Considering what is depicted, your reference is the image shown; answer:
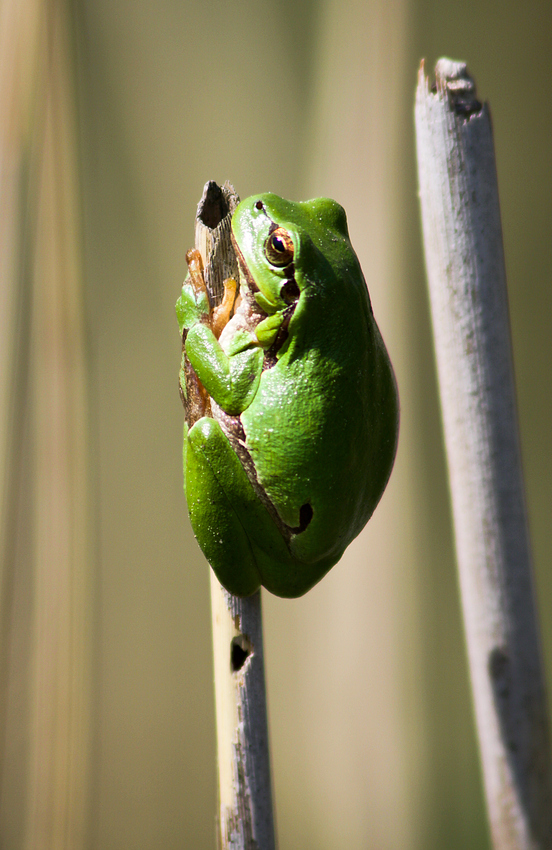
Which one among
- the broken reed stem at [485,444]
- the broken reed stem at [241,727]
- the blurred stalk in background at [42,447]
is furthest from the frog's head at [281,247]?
the blurred stalk in background at [42,447]

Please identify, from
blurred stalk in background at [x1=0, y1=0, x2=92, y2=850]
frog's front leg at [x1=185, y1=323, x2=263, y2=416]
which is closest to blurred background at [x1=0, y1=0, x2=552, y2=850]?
blurred stalk in background at [x1=0, y1=0, x2=92, y2=850]

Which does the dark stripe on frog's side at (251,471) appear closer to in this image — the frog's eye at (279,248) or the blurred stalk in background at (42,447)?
the frog's eye at (279,248)

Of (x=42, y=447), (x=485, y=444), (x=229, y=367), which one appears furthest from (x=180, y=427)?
(x=485, y=444)

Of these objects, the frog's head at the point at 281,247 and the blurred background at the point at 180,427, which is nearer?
the frog's head at the point at 281,247

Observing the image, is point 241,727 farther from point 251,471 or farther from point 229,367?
point 229,367

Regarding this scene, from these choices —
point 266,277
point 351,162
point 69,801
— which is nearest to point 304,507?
point 266,277

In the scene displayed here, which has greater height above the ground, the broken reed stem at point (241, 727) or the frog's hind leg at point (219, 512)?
the frog's hind leg at point (219, 512)

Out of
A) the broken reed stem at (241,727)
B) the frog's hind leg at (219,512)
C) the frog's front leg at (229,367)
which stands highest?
the frog's front leg at (229,367)

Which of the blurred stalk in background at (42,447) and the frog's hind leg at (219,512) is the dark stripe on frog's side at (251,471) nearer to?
the frog's hind leg at (219,512)
